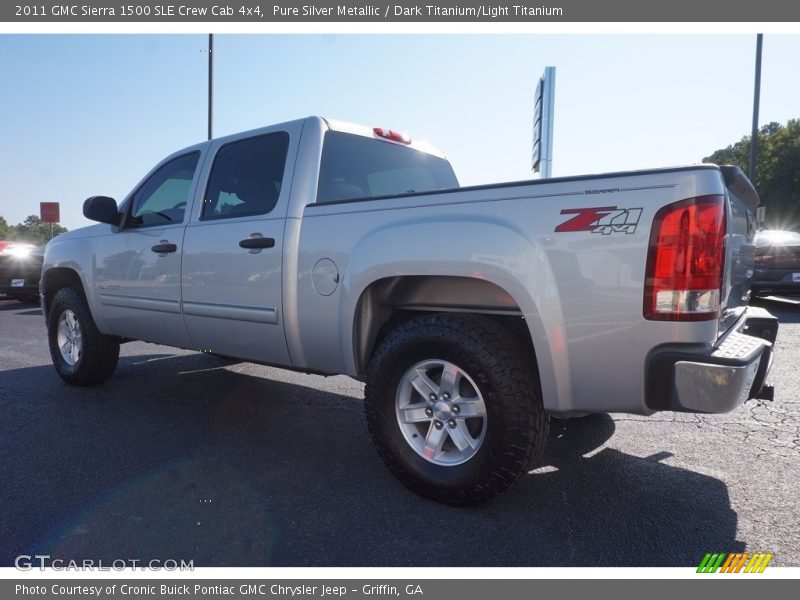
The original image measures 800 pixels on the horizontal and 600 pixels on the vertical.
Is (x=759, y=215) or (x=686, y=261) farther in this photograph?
(x=759, y=215)

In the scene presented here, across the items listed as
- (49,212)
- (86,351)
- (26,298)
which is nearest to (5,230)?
(49,212)

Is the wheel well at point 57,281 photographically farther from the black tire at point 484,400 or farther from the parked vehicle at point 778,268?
the parked vehicle at point 778,268

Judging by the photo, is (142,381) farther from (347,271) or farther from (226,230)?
(347,271)

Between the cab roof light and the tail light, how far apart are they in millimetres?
2337

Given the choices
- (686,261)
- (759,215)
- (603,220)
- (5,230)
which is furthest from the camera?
(5,230)

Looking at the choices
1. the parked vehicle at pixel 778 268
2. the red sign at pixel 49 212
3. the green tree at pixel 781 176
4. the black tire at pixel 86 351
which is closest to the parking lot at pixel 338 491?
the black tire at pixel 86 351

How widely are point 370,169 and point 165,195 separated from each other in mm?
1734

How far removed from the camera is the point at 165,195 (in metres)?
4.49

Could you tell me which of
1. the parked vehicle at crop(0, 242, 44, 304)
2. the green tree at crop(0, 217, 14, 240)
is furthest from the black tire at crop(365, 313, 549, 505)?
the green tree at crop(0, 217, 14, 240)

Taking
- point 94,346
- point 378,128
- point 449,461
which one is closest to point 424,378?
point 449,461

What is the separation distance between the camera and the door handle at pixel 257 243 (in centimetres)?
336

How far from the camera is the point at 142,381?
206 inches

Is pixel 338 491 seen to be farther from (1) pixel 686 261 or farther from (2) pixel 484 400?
(1) pixel 686 261

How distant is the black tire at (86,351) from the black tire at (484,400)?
313 cm
